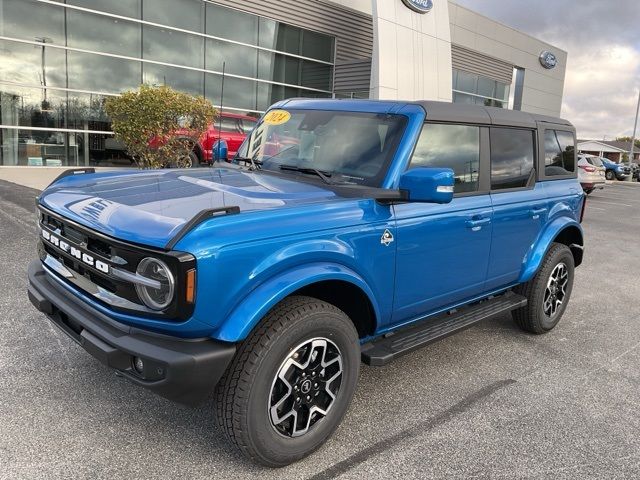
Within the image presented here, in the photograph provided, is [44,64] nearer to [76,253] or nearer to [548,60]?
[76,253]

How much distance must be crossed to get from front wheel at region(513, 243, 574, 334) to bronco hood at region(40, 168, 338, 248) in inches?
91.6

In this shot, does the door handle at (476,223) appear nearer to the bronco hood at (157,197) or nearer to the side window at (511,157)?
the side window at (511,157)

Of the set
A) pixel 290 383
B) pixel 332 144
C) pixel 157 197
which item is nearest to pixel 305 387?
pixel 290 383

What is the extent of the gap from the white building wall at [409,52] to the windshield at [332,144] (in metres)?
16.9

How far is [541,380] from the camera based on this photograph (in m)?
3.75

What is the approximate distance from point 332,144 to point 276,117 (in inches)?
30.8

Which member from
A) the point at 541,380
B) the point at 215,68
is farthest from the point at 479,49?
the point at 541,380

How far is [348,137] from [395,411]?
5.75 ft

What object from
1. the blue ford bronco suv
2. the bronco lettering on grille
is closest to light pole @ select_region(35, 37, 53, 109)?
the blue ford bronco suv

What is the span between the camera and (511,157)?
4.09 metres

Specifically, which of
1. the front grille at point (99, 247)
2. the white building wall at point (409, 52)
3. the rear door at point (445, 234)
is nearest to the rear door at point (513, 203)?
the rear door at point (445, 234)

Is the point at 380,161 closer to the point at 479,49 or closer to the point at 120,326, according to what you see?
the point at 120,326

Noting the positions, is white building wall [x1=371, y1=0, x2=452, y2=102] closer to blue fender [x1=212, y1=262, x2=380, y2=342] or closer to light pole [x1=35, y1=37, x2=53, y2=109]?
light pole [x1=35, y1=37, x2=53, y2=109]

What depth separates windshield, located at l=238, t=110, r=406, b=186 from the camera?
3264 mm
